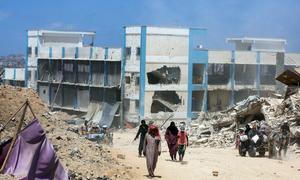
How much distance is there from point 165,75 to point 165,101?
2137 mm

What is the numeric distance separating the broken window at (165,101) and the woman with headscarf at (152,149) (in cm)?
3152

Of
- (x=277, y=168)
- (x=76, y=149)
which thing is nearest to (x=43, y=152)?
(x=76, y=149)

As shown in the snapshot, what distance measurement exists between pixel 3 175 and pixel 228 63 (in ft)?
128

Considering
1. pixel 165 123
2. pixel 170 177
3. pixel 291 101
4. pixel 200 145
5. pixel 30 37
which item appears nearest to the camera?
pixel 170 177

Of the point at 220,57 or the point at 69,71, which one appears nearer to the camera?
the point at 220,57

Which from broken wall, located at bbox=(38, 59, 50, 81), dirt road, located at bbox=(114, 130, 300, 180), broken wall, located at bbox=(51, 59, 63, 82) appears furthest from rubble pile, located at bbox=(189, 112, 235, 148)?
broken wall, located at bbox=(38, 59, 50, 81)

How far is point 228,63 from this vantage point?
1903 inches

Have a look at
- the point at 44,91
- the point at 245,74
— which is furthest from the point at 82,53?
the point at 245,74

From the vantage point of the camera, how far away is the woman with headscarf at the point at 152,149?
14.3 metres

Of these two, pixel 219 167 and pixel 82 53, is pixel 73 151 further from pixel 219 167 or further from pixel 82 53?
pixel 82 53

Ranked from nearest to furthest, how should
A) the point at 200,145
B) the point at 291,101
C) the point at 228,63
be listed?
the point at 291,101 → the point at 200,145 → the point at 228,63

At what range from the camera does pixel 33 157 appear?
1109 centimetres

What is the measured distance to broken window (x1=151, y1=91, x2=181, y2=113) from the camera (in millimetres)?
46250

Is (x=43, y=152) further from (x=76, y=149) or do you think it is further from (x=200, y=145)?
(x=200, y=145)
